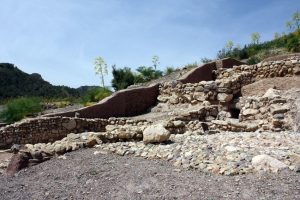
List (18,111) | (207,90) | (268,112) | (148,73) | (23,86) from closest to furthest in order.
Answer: (268,112)
(207,90)
(18,111)
(148,73)
(23,86)

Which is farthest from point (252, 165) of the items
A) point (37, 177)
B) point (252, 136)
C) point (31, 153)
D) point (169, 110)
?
point (169, 110)

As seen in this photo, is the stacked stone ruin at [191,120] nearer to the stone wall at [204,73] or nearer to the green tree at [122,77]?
the stone wall at [204,73]

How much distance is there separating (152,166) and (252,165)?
4.89 feet

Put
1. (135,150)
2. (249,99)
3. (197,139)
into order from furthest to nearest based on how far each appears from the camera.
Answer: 1. (249,99)
2. (197,139)
3. (135,150)

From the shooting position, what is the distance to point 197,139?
6.61 meters

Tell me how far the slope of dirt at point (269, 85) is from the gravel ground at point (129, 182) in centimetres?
712

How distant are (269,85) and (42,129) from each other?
295 inches

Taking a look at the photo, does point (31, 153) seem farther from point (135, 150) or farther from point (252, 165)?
point (252, 165)

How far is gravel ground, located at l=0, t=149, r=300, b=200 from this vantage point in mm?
4375

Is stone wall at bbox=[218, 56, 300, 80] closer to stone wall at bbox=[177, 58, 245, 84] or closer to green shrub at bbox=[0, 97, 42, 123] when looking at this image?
stone wall at bbox=[177, 58, 245, 84]

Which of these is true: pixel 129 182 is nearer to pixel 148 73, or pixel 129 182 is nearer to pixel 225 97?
pixel 225 97

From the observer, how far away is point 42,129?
1105 centimetres

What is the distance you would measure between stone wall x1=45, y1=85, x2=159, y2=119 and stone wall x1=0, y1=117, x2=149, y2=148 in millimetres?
1143

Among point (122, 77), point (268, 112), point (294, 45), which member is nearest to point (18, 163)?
point (268, 112)
